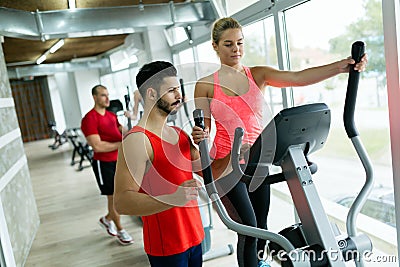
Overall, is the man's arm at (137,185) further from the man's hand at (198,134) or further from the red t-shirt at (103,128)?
the red t-shirt at (103,128)

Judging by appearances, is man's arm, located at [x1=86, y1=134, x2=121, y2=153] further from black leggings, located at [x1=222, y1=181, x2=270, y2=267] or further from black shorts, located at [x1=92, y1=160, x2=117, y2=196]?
black leggings, located at [x1=222, y1=181, x2=270, y2=267]

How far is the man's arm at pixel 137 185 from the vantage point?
1.39 m

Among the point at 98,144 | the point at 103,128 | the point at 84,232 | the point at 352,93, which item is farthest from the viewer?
the point at 84,232

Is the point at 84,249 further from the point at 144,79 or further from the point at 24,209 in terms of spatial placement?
the point at 144,79

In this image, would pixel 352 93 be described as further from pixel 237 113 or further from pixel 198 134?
pixel 198 134

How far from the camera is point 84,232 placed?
173 inches

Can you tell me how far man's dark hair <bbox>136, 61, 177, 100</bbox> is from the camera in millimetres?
1421

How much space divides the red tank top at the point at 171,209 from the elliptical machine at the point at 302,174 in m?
0.12

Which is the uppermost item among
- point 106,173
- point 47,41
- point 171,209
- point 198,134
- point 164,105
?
point 47,41

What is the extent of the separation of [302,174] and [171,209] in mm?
569

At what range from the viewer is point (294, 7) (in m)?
2.65

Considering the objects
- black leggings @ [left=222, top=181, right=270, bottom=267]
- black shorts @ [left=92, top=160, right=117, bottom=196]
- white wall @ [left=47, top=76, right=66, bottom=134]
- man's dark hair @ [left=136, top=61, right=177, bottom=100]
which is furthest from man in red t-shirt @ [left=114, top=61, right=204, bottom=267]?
white wall @ [left=47, top=76, right=66, bottom=134]

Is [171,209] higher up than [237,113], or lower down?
lower down

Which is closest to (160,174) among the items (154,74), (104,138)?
(154,74)
